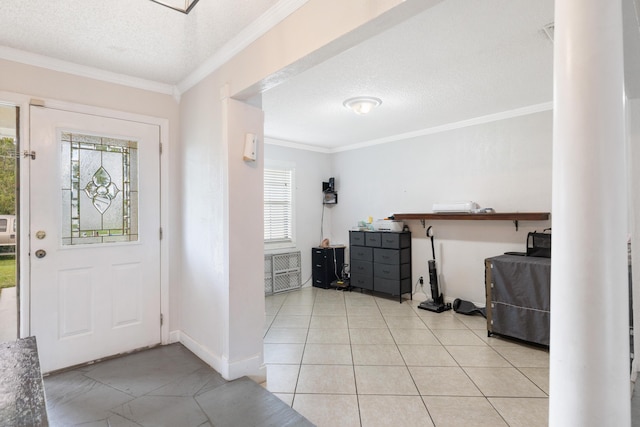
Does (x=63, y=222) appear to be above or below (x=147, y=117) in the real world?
below

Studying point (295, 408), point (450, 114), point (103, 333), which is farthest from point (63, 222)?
point (450, 114)

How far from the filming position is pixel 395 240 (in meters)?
4.58

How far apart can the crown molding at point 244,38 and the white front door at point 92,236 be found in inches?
26.2

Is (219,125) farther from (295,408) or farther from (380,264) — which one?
(380,264)

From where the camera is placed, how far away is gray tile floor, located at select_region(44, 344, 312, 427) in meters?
1.93


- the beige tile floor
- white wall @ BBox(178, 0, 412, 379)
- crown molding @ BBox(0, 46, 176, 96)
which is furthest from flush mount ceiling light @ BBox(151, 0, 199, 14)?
the beige tile floor

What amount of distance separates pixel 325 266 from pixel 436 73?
3500 mm

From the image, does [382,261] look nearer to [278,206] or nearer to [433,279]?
[433,279]

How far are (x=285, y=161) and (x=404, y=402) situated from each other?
397 centimetres

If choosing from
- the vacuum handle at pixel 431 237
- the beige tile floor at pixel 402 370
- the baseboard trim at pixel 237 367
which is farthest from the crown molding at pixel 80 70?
the vacuum handle at pixel 431 237

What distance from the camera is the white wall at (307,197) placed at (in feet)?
18.0

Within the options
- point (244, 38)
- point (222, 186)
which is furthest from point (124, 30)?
point (222, 186)

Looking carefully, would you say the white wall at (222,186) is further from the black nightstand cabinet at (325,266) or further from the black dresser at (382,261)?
the black nightstand cabinet at (325,266)

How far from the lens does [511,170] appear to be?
151 inches
